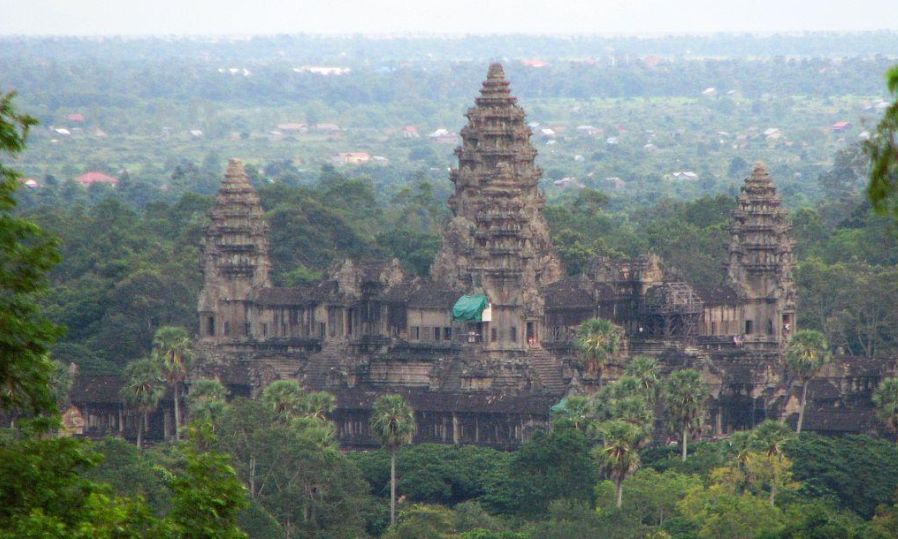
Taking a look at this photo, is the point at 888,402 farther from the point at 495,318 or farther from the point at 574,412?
the point at 495,318

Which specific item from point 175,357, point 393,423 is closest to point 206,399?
point 175,357

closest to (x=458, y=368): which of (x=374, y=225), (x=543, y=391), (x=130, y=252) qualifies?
(x=543, y=391)

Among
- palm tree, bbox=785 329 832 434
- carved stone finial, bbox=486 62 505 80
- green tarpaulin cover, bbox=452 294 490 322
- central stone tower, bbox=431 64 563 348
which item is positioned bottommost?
palm tree, bbox=785 329 832 434

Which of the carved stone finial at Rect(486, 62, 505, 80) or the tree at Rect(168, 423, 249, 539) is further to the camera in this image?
the carved stone finial at Rect(486, 62, 505, 80)

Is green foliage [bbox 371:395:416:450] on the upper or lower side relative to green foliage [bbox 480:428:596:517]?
upper

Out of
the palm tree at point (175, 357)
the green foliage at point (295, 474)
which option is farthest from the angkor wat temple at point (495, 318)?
the green foliage at point (295, 474)

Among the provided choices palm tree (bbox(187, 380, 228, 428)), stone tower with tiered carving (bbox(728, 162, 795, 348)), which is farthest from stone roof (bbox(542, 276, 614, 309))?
palm tree (bbox(187, 380, 228, 428))

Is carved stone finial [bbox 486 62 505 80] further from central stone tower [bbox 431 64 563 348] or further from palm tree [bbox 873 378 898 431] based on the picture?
palm tree [bbox 873 378 898 431]

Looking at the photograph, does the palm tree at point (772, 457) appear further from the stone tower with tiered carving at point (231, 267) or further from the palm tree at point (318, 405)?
the stone tower with tiered carving at point (231, 267)
